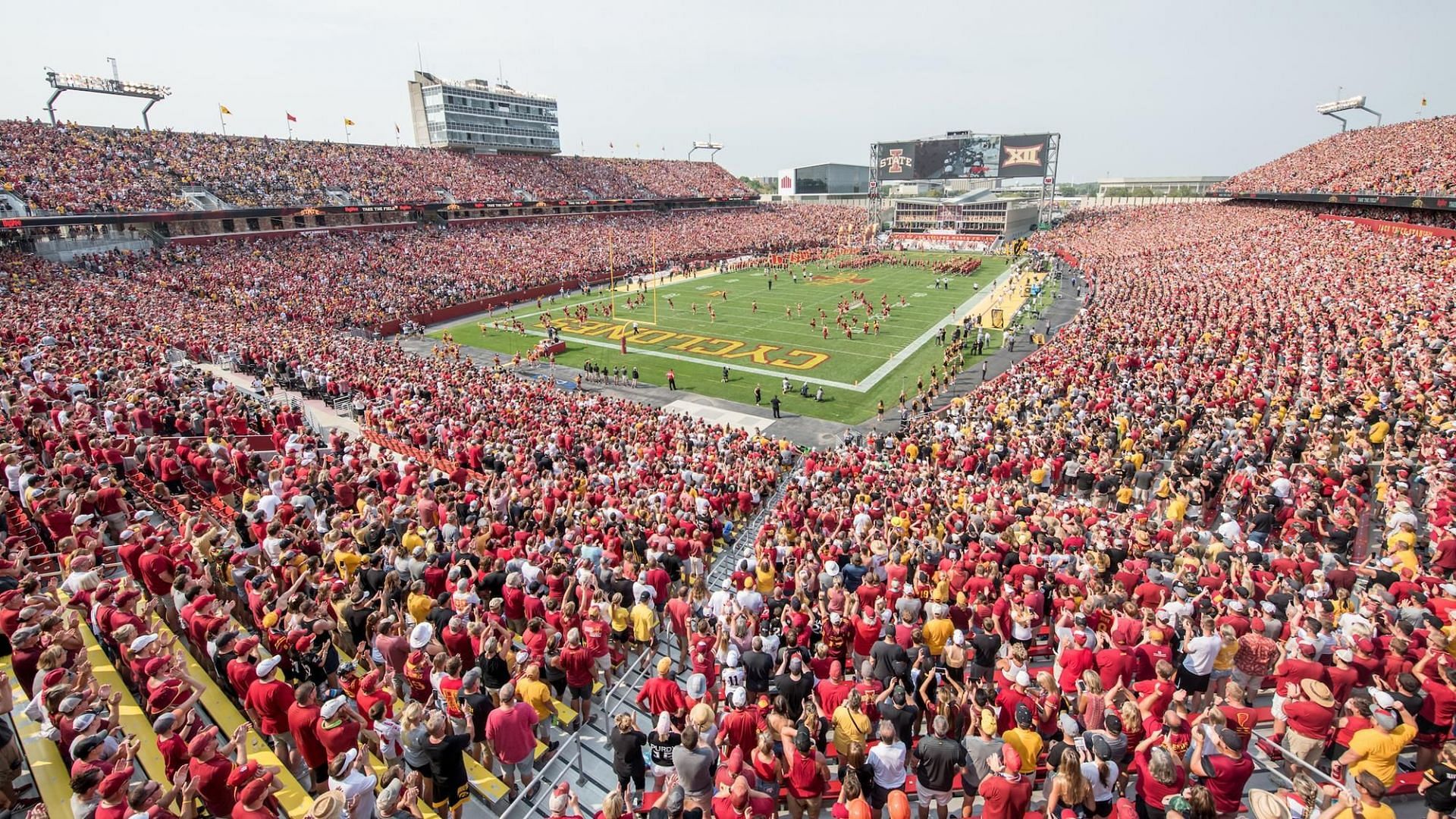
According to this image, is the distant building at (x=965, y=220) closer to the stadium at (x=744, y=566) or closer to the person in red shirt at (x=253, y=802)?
the stadium at (x=744, y=566)

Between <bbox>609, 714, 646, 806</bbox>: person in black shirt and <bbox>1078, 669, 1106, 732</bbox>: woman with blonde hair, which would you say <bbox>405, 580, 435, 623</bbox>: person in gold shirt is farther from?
<bbox>1078, 669, 1106, 732</bbox>: woman with blonde hair

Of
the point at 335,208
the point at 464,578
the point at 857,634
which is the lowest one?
A: the point at 857,634

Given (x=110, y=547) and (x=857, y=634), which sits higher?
(x=110, y=547)

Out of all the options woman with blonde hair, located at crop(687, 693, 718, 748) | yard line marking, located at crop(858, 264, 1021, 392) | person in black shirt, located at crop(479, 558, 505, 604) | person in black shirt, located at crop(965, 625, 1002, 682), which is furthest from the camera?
yard line marking, located at crop(858, 264, 1021, 392)

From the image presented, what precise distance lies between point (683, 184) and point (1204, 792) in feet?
296

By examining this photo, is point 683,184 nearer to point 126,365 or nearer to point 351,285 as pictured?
point 351,285

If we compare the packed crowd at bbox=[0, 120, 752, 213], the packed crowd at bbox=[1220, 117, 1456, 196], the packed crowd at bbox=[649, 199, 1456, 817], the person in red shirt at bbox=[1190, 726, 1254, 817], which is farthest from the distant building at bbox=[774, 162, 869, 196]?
the person in red shirt at bbox=[1190, 726, 1254, 817]

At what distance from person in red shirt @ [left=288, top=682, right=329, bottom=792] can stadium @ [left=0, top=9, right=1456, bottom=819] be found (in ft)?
0.11

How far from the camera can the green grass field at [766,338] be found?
28016mm

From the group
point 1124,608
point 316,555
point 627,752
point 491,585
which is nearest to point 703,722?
point 627,752

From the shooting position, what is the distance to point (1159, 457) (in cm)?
1509

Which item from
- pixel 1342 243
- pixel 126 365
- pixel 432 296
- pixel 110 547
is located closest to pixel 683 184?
pixel 432 296

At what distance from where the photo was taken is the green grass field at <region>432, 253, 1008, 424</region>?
2802cm

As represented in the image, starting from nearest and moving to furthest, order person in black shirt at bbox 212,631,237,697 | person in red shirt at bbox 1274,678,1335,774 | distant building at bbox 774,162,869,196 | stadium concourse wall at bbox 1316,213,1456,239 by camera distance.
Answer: person in red shirt at bbox 1274,678,1335,774 → person in black shirt at bbox 212,631,237,697 → stadium concourse wall at bbox 1316,213,1456,239 → distant building at bbox 774,162,869,196
